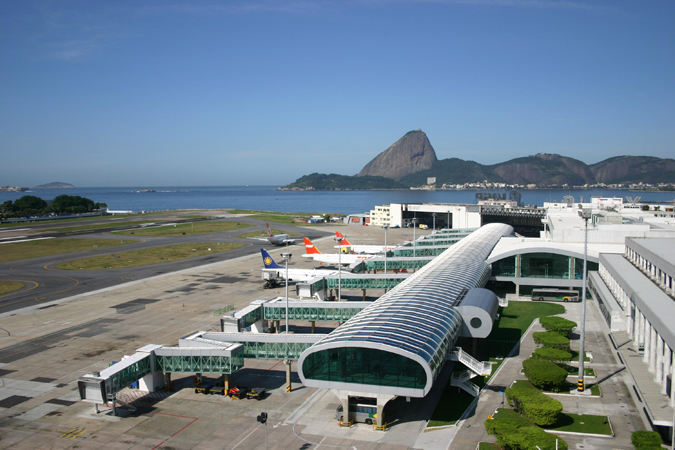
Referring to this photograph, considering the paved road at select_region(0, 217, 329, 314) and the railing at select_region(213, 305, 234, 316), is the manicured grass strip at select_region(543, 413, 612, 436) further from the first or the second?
the paved road at select_region(0, 217, 329, 314)

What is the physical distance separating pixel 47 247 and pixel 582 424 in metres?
149

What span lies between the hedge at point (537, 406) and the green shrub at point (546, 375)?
4.71 meters

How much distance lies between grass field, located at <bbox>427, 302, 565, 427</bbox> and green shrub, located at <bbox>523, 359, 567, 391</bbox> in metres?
4.69

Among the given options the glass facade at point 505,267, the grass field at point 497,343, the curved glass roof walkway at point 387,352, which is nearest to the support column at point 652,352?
the grass field at point 497,343

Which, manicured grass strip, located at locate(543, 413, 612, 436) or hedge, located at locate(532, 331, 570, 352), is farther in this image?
hedge, located at locate(532, 331, 570, 352)

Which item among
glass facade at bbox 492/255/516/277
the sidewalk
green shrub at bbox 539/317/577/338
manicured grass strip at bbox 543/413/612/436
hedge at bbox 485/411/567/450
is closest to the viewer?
hedge at bbox 485/411/567/450

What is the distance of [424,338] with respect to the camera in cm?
3684

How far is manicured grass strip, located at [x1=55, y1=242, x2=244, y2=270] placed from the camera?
4326 inches

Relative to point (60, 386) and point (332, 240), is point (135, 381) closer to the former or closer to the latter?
point (60, 386)

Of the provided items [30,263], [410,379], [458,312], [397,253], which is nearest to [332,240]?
[397,253]

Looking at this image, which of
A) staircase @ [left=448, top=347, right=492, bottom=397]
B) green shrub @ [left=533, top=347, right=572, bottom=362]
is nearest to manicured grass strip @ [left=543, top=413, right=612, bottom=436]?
staircase @ [left=448, top=347, right=492, bottom=397]

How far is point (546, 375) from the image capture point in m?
41.8

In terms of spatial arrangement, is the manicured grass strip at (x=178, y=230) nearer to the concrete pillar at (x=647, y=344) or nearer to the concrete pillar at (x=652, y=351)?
the concrete pillar at (x=647, y=344)

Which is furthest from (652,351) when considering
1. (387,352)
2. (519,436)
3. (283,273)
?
(283,273)
